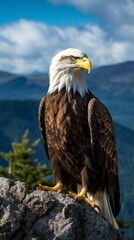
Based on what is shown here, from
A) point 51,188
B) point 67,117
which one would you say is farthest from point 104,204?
point 67,117

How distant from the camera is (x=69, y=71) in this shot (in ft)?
24.6

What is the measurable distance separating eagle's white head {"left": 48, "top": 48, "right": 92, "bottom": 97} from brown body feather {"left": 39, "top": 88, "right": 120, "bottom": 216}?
0.11 meters

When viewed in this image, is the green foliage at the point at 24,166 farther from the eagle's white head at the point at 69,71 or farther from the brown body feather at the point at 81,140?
the eagle's white head at the point at 69,71

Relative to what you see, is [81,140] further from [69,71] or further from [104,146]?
[69,71]

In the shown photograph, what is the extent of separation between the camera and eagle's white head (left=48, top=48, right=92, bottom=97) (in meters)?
7.36

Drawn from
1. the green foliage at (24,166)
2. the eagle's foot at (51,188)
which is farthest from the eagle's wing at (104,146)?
the green foliage at (24,166)

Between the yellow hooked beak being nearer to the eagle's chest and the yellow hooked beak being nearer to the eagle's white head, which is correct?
the eagle's white head

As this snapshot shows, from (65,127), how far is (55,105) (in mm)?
392

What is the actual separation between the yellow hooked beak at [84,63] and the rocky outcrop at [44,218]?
74.5 inches

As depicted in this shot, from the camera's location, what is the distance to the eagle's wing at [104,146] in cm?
743

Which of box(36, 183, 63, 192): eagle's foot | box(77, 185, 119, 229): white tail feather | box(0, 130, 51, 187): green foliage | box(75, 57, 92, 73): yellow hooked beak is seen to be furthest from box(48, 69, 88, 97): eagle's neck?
box(0, 130, 51, 187): green foliage

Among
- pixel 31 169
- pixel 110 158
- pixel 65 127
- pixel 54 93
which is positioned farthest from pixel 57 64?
pixel 31 169

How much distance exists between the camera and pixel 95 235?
6477mm

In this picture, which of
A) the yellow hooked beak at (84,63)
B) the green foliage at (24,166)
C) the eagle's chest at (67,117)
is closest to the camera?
the yellow hooked beak at (84,63)
